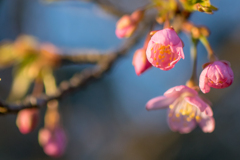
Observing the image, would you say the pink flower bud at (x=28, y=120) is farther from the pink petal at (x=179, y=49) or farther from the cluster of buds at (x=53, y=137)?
the pink petal at (x=179, y=49)

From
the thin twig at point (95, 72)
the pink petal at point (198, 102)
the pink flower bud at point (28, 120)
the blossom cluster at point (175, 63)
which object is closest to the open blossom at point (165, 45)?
the blossom cluster at point (175, 63)

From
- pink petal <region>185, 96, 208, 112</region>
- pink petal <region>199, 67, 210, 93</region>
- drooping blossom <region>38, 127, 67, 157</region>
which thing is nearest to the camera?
pink petal <region>199, 67, 210, 93</region>

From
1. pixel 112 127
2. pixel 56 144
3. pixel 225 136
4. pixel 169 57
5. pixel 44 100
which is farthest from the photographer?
pixel 112 127

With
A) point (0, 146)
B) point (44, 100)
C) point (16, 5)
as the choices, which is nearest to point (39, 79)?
point (44, 100)

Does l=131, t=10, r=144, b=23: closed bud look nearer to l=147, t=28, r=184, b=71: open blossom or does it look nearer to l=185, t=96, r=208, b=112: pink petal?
l=147, t=28, r=184, b=71: open blossom

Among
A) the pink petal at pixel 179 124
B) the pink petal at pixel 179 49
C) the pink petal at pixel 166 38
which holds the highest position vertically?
the pink petal at pixel 166 38

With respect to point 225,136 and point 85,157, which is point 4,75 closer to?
point 85,157

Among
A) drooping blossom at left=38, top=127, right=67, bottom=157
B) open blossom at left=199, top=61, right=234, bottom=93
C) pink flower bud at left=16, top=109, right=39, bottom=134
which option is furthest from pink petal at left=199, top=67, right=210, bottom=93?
drooping blossom at left=38, top=127, right=67, bottom=157
